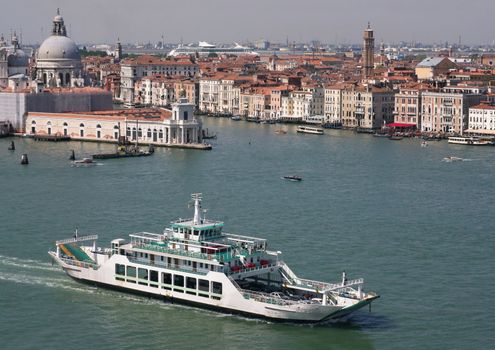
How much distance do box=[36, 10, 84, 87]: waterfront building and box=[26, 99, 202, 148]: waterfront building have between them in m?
4.53

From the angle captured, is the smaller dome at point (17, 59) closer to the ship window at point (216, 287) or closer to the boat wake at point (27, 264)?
the boat wake at point (27, 264)

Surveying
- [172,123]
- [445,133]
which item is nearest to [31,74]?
[172,123]

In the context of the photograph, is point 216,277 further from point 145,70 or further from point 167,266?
point 145,70

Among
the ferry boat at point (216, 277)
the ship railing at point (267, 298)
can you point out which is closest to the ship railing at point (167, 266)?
the ferry boat at point (216, 277)

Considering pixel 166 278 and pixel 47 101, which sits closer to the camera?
pixel 166 278

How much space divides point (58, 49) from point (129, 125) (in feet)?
22.4

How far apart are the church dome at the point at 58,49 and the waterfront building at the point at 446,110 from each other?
27.7ft

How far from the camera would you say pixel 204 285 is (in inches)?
308

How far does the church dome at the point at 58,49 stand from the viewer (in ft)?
86.5

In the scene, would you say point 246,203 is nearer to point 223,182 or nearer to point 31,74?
point 223,182

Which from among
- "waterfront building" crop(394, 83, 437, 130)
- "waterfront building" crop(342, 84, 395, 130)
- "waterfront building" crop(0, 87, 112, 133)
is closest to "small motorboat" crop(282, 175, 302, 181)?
"waterfront building" crop(0, 87, 112, 133)

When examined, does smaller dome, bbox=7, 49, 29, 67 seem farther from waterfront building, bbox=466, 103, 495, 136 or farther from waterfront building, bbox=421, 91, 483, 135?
waterfront building, bbox=466, 103, 495, 136

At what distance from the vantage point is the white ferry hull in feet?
24.4

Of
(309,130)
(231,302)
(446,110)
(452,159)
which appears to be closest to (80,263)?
(231,302)
